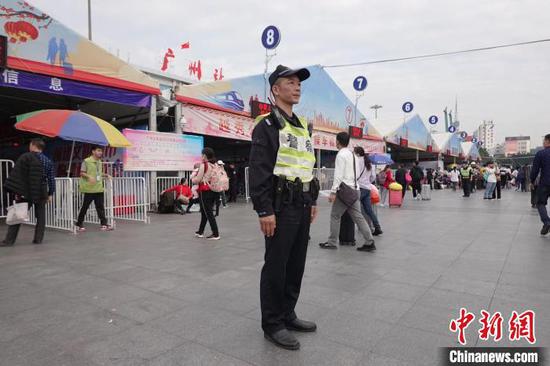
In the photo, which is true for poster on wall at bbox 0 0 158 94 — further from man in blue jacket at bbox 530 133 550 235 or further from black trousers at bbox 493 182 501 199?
black trousers at bbox 493 182 501 199

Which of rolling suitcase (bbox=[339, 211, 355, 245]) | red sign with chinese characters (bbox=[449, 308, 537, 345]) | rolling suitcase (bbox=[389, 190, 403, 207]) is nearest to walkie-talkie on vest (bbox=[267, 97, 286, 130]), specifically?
red sign with chinese characters (bbox=[449, 308, 537, 345])

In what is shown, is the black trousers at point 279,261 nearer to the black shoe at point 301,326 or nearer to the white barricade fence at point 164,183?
the black shoe at point 301,326

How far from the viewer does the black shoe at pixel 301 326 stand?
268 cm

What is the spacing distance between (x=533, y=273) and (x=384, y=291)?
198 centimetres

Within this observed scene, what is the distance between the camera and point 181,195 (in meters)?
10.5

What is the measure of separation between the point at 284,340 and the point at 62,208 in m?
6.60

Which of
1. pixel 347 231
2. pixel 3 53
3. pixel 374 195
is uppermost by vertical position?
pixel 3 53

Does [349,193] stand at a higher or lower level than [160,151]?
lower

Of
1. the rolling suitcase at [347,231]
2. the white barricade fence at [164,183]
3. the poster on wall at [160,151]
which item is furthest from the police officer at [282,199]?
the white barricade fence at [164,183]

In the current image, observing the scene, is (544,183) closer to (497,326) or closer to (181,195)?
(497,326)

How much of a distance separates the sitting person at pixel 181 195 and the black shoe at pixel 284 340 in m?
8.20

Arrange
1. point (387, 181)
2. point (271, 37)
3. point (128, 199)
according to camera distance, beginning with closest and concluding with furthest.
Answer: point (128, 199)
point (387, 181)
point (271, 37)

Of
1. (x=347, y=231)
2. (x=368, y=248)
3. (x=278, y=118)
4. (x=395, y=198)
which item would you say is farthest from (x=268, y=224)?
(x=395, y=198)

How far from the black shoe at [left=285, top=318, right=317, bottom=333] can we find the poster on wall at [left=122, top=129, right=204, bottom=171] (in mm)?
8212
